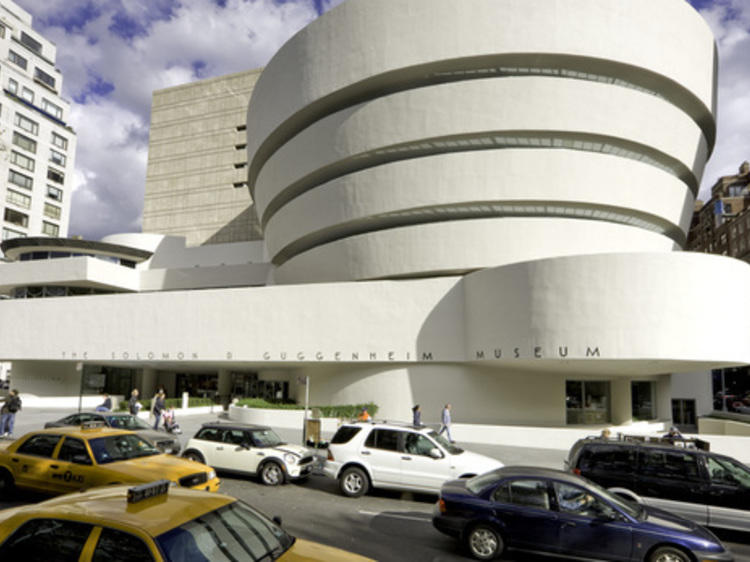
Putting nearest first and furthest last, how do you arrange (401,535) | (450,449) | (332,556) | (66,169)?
(332,556)
(401,535)
(450,449)
(66,169)

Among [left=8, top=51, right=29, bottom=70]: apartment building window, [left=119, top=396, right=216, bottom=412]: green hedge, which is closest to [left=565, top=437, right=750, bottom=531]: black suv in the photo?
[left=119, top=396, right=216, bottom=412]: green hedge

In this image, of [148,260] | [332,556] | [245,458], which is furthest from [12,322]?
[332,556]

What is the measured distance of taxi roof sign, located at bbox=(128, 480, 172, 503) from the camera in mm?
4359

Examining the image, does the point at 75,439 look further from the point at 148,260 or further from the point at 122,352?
the point at 148,260

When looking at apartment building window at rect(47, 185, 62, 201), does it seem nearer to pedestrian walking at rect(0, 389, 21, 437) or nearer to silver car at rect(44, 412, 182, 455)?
pedestrian walking at rect(0, 389, 21, 437)

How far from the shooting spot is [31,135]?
66.8 m

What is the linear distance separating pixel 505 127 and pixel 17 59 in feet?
238

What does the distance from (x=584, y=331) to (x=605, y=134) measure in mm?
11458

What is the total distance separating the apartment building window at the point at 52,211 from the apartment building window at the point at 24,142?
7.08 metres

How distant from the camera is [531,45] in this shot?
26.1 meters

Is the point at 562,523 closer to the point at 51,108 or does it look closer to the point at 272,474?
the point at 272,474

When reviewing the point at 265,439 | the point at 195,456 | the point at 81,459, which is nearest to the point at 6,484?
the point at 81,459

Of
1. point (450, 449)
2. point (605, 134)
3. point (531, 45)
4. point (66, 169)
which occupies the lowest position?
point (450, 449)

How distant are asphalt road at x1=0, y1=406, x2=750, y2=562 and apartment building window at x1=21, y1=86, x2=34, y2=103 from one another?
246 feet
